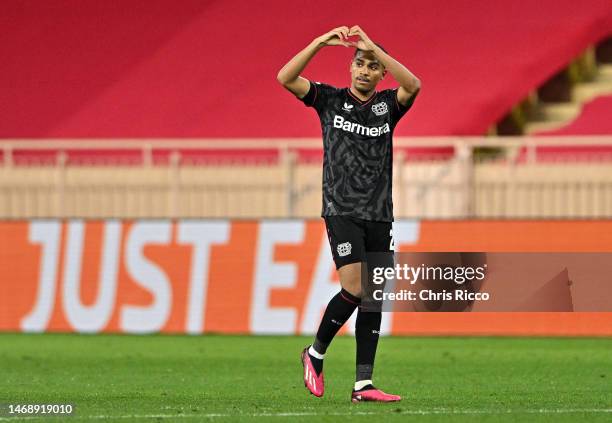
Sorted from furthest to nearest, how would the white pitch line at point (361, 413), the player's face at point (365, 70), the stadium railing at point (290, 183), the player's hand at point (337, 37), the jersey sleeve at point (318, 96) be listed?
the stadium railing at point (290, 183), the jersey sleeve at point (318, 96), the player's face at point (365, 70), the player's hand at point (337, 37), the white pitch line at point (361, 413)

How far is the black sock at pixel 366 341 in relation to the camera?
8.20 meters

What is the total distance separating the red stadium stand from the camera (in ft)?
64.2

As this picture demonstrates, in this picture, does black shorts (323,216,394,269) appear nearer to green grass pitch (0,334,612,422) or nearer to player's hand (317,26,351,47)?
green grass pitch (0,334,612,422)

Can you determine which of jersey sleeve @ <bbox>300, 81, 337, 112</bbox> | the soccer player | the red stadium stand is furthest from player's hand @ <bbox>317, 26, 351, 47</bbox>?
the red stadium stand

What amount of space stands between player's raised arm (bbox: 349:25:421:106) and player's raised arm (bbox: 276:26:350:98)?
6cm

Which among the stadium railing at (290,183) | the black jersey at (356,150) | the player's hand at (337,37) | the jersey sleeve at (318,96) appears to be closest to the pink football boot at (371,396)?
the black jersey at (356,150)

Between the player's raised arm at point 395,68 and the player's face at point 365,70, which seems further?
the player's face at point 365,70

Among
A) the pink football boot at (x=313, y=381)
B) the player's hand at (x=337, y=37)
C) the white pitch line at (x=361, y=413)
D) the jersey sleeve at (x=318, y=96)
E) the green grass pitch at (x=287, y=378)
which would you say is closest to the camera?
the white pitch line at (x=361, y=413)

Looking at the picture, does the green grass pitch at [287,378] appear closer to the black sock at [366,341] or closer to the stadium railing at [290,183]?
the black sock at [366,341]

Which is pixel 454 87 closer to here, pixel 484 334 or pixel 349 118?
pixel 484 334

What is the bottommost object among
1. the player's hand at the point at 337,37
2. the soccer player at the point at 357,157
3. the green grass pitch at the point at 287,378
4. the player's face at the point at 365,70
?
the green grass pitch at the point at 287,378

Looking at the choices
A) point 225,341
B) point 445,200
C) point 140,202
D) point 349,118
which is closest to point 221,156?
point 140,202

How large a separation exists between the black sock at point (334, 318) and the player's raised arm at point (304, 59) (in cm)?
106

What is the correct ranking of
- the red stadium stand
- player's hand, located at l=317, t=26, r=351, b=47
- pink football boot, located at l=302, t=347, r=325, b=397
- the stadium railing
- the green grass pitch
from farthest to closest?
the red stadium stand < the stadium railing < pink football boot, located at l=302, t=347, r=325, b=397 < the green grass pitch < player's hand, located at l=317, t=26, r=351, b=47
